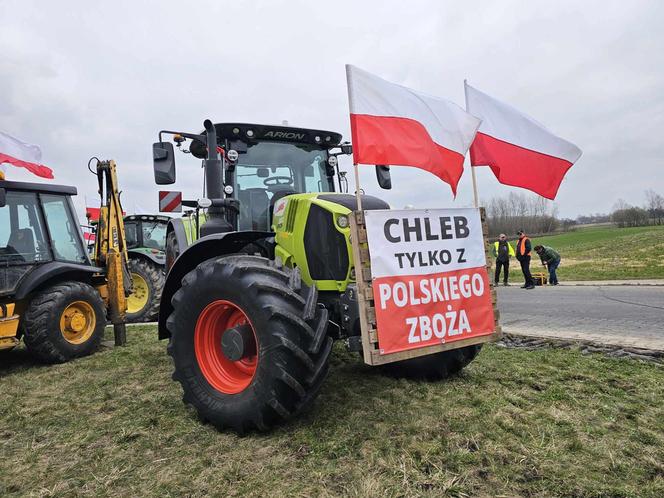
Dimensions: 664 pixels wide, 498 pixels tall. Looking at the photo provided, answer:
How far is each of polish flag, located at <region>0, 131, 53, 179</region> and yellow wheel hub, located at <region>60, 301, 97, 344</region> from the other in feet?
7.94

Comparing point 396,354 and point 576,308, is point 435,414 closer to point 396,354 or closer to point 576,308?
point 396,354

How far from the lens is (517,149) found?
4.16m

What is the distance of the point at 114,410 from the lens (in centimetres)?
375

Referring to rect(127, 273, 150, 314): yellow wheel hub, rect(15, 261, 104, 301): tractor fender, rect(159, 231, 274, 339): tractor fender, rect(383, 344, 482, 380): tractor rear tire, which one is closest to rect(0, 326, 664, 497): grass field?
rect(383, 344, 482, 380): tractor rear tire

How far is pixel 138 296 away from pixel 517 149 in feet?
26.2

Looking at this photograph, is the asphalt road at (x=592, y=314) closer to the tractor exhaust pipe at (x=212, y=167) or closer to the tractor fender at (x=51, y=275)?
the tractor exhaust pipe at (x=212, y=167)

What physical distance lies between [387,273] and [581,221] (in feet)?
249

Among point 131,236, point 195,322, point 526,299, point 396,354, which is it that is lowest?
point 526,299

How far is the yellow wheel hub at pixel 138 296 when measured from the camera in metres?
9.52

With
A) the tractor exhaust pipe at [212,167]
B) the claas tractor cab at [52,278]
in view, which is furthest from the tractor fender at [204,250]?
the claas tractor cab at [52,278]

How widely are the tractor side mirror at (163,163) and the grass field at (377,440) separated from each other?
1906 millimetres

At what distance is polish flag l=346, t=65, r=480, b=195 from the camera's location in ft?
10.6

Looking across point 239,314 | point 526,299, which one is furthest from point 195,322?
point 526,299

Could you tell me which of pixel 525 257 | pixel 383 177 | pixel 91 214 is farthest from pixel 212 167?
pixel 525 257
